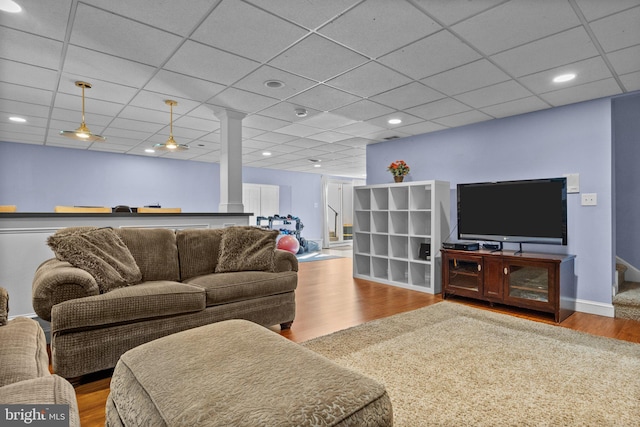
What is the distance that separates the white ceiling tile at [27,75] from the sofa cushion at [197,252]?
79.6 inches

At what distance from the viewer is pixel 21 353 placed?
4.03 ft

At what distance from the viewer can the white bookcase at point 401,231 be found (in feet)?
15.1

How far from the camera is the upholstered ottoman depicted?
91cm

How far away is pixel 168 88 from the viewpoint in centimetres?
357

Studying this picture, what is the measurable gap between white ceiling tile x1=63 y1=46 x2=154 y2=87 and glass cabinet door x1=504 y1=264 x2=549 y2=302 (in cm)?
431

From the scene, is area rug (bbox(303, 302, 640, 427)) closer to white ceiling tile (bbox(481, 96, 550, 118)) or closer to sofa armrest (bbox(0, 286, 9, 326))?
sofa armrest (bbox(0, 286, 9, 326))

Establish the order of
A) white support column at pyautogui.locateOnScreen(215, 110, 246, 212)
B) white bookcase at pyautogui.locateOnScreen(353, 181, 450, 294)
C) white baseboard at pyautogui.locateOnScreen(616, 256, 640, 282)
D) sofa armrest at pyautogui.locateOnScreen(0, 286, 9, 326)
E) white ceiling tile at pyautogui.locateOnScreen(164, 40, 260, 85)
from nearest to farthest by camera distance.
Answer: sofa armrest at pyautogui.locateOnScreen(0, 286, 9, 326), white ceiling tile at pyautogui.locateOnScreen(164, 40, 260, 85), white baseboard at pyautogui.locateOnScreen(616, 256, 640, 282), white support column at pyautogui.locateOnScreen(215, 110, 246, 212), white bookcase at pyautogui.locateOnScreen(353, 181, 450, 294)

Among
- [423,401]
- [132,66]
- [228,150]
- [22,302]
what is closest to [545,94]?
[423,401]

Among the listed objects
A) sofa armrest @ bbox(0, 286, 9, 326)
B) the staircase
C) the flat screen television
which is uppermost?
the flat screen television

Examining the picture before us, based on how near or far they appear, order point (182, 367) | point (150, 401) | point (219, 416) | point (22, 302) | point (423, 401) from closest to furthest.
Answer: point (219, 416), point (150, 401), point (182, 367), point (423, 401), point (22, 302)

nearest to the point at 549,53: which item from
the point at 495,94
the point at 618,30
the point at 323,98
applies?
the point at 618,30

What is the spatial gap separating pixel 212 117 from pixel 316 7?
115 inches

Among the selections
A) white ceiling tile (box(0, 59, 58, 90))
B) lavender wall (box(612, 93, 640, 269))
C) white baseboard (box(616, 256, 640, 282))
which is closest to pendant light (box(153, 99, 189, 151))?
white ceiling tile (box(0, 59, 58, 90))

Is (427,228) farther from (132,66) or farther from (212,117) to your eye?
(132,66)
